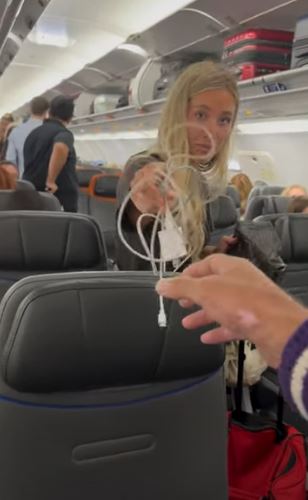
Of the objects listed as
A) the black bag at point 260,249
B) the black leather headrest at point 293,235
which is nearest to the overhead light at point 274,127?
the black leather headrest at point 293,235

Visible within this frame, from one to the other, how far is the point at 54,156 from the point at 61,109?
543mm

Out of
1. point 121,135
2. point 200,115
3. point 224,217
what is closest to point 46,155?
point 224,217

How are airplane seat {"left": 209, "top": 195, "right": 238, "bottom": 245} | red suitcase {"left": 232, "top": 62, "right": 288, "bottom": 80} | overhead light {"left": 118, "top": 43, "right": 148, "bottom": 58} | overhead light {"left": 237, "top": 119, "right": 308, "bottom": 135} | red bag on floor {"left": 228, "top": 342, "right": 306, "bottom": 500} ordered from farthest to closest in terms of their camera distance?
1. overhead light {"left": 118, "top": 43, "right": 148, "bottom": 58}
2. overhead light {"left": 237, "top": 119, "right": 308, "bottom": 135}
3. red suitcase {"left": 232, "top": 62, "right": 288, "bottom": 80}
4. airplane seat {"left": 209, "top": 195, "right": 238, "bottom": 245}
5. red bag on floor {"left": 228, "top": 342, "right": 306, "bottom": 500}

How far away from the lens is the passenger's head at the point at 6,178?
375 cm

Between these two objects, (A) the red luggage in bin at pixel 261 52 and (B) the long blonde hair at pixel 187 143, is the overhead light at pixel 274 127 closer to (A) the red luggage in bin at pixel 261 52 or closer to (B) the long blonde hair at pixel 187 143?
(A) the red luggage in bin at pixel 261 52

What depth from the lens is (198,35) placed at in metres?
5.66

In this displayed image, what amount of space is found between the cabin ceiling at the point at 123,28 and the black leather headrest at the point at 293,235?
2.12 m

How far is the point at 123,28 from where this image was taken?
6141mm

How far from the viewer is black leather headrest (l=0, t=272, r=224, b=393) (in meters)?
1.25

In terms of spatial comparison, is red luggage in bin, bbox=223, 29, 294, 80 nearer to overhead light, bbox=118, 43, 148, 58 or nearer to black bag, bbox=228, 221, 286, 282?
overhead light, bbox=118, 43, 148, 58

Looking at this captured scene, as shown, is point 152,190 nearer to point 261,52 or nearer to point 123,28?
point 261,52

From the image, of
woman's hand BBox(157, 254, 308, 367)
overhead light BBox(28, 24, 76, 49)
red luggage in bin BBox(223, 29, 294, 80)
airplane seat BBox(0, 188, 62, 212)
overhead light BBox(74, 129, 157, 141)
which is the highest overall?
overhead light BBox(28, 24, 76, 49)

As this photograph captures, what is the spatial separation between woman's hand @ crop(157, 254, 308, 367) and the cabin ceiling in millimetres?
3934

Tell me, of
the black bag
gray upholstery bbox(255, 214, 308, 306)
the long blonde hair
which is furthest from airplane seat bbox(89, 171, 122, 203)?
the long blonde hair
